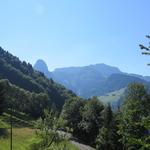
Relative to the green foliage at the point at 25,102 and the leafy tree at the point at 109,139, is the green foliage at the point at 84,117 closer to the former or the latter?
the leafy tree at the point at 109,139

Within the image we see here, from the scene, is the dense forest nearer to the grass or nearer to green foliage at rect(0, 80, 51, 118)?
green foliage at rect(0, 80, 51, 118)

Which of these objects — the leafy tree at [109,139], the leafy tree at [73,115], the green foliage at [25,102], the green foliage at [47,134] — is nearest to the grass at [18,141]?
the leafy tree at [109,139]

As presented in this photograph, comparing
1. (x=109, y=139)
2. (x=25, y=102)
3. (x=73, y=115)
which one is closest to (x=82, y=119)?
(x=73, y=115)

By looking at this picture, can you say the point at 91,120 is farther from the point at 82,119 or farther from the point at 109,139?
the point at 109,139

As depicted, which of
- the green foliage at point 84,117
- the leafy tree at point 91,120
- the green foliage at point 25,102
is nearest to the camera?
the leafy tree at point 91,120

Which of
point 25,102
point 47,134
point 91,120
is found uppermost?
point 25,102

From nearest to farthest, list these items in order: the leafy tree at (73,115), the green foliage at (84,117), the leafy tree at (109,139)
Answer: the leafy tree at (109,139) → the green foliage at (84,117) → the leafy tree at (73,115)

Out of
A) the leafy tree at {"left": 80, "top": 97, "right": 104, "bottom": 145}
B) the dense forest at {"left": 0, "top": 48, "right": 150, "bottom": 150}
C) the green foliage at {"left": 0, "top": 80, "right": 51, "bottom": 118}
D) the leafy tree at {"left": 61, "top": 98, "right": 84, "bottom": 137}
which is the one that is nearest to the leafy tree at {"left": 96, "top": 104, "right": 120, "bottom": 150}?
the dense forest at {"left": 0, "top": 48, "right": 150, "bottom": 150}

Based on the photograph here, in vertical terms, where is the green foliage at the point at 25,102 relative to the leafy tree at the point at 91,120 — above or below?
above

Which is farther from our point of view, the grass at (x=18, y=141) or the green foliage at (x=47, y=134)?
the grass at (x=18, y=141)

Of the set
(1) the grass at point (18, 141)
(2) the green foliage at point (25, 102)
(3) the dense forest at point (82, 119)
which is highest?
(2) the green foliage at point (25, 102)

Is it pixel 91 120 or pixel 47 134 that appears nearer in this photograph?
pixel 47 134

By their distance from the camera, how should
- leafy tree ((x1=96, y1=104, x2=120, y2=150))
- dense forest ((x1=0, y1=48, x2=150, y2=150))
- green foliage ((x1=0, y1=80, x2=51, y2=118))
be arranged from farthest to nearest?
green foliage ((x1=0, y1=80, x2=51, y2=118)) → leafy tree ((x1=96, y1=104, x2=120, y2=150)) → dense forest ((x1=0, y1=48, x2=150, y2=150))

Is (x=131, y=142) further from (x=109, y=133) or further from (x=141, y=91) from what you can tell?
(x=109, y=133)
